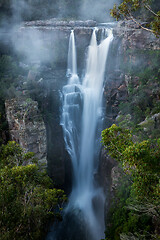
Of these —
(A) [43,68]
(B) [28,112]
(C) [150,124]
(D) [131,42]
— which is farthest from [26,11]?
(C) [150,124]

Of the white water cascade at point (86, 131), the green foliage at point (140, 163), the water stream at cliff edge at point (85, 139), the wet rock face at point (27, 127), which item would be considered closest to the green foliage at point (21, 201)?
the green foliage at point (140, 163)

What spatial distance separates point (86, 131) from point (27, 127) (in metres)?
5.06

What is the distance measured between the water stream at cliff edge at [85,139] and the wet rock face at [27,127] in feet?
8.44

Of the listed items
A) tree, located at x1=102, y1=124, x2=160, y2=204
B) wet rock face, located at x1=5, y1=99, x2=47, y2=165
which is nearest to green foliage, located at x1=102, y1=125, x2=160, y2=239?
tree, located at x1=102, y1=124, x2=160, y2=204

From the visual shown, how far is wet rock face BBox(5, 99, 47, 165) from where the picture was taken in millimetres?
12141

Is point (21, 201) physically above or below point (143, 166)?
below

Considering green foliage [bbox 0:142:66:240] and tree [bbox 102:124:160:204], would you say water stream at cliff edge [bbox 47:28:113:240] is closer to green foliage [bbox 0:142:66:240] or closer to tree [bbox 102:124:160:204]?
green foliage [bbox 0:142:66:240]

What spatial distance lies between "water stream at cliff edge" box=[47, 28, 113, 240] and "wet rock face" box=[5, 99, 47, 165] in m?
2.57

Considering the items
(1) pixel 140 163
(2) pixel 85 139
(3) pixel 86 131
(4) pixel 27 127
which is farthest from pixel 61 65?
(1) pixel 140 163

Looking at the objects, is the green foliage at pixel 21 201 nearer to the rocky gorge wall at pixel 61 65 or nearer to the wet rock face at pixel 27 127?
the wet rock face at pixel 27 127

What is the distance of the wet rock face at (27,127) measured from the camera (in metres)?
12.1

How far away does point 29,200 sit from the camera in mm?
5973

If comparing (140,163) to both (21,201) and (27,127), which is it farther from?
(27,127)

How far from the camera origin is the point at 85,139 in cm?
1514
